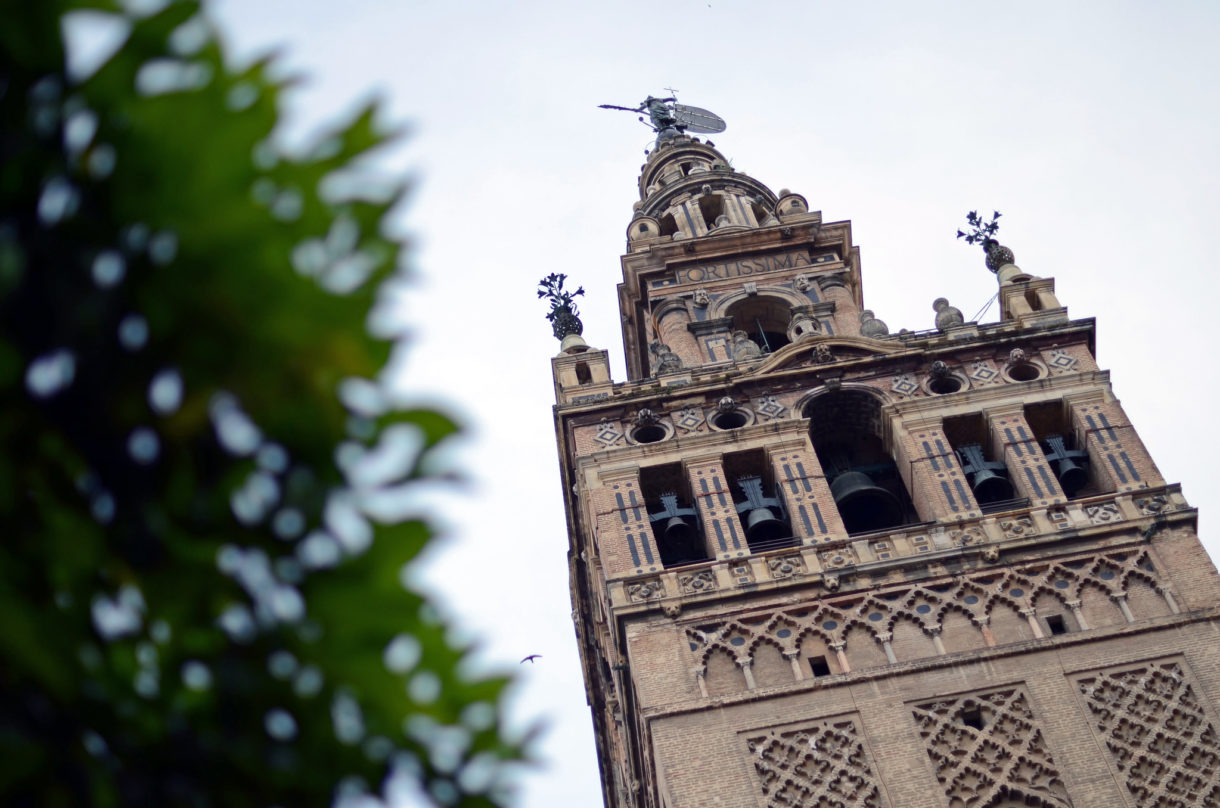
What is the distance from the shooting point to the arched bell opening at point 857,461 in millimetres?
24438

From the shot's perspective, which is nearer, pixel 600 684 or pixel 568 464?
pixel 568 464

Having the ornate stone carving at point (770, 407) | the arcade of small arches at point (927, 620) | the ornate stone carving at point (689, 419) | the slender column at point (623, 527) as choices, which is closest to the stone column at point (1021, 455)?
the arcade of small arches at point (927, 620)

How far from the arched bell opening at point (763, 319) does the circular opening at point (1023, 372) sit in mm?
6150

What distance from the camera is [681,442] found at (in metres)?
25.0

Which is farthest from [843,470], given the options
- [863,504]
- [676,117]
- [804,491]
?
[676,117]

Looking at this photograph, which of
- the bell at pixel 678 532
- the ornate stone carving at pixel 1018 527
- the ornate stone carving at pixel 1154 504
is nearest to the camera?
the ornate stone carving at pixel 1018 527

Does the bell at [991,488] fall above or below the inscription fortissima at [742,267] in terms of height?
below

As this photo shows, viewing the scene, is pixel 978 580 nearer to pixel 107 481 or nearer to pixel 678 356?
pixel 678 356

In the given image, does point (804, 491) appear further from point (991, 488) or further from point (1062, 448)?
point (1062, 448)

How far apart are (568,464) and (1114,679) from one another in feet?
33.2

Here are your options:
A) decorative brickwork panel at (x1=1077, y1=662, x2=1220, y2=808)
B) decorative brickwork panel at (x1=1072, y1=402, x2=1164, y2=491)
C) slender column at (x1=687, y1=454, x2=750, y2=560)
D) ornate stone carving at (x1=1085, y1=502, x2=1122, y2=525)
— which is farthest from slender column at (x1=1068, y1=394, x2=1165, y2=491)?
slender column at (x1=687, y1=454, x2=750, y2=560)

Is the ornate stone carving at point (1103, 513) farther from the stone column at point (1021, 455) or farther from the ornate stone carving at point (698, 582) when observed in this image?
the ornate stone carving at point (698, 582)

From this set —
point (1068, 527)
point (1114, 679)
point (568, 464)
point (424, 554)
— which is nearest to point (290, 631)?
point (424, 554)

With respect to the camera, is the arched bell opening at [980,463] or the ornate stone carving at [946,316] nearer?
the arched bell opening at [980,463]
